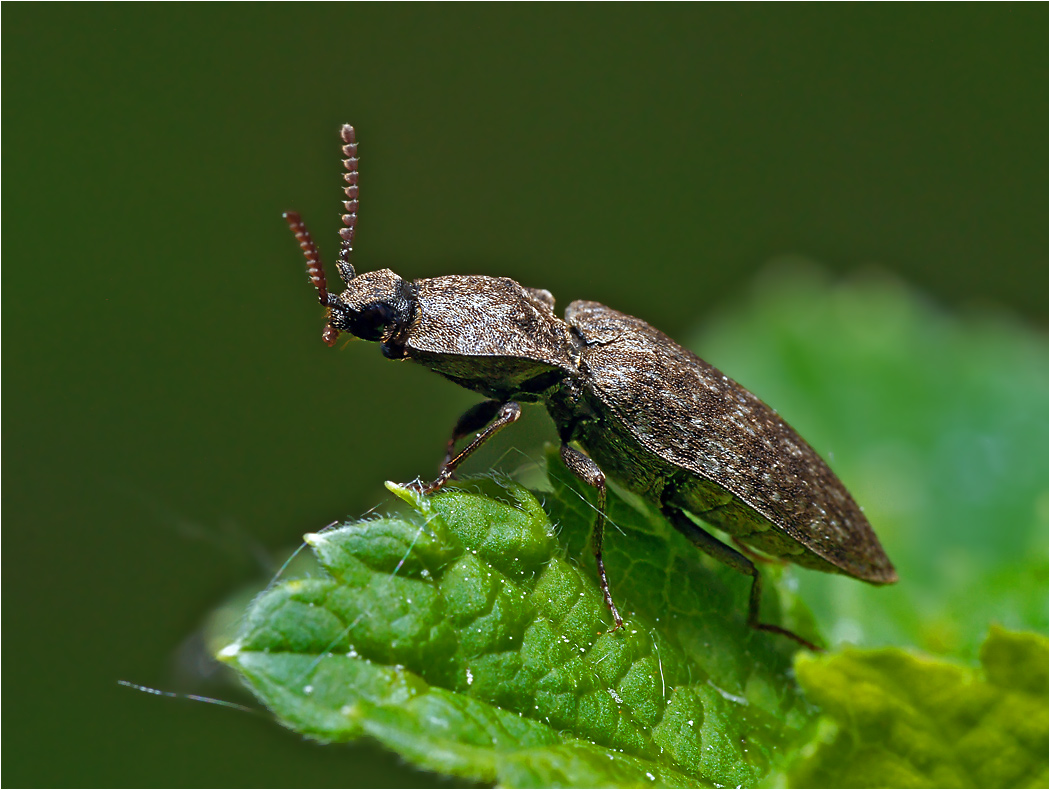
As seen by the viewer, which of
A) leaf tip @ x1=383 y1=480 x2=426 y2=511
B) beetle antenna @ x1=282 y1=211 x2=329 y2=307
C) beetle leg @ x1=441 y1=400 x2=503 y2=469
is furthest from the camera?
beetle leg @ x1=441 y1=400 x2=503 y2=469

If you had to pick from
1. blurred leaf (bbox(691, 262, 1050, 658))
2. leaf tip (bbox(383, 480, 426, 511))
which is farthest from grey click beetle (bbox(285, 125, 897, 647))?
leaf tip (bbox(383, 480, 426, 511))

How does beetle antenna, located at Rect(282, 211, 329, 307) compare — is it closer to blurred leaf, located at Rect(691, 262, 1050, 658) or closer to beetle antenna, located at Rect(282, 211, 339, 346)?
beetle antenna, located at Rect(282, 211, 339, 346)

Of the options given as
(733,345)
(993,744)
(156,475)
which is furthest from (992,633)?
(156,475)

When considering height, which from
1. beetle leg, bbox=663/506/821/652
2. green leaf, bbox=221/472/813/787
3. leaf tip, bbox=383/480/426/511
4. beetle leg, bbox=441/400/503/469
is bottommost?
green leaf, bbox=221/472/813/787

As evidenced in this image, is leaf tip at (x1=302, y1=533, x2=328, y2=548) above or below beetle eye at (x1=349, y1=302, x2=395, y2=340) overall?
below

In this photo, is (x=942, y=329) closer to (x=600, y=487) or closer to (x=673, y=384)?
(x=673, y=384)

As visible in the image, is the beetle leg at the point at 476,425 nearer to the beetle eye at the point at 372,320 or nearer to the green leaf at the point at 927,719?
the beetle eye at the point at 372,320

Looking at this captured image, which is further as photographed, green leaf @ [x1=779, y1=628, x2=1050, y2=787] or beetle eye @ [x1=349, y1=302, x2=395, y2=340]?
beetle eye @ [x1=349, y1=302, x2=395, y2=340]
